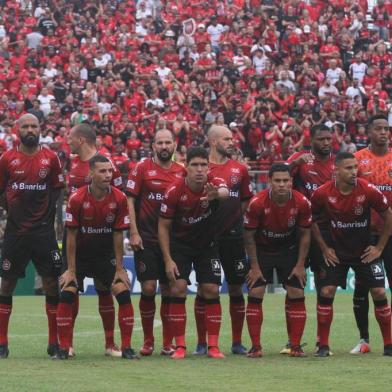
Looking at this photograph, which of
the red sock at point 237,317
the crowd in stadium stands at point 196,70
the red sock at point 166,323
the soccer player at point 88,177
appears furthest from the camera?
the crowd in stadium stands at point 196,70

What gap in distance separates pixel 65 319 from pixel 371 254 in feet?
10.8

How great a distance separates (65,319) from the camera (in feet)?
41.4

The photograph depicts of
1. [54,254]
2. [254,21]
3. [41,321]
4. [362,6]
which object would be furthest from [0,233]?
[362,6]

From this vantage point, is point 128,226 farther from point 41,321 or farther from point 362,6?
point 362,6

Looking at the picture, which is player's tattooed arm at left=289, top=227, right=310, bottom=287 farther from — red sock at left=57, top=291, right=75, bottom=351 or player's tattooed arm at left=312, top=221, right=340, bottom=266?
red sock at left=57, top=291, right=75, bottom=351

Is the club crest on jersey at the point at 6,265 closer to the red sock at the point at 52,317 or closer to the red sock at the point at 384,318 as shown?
the red sock at the point at 52,317

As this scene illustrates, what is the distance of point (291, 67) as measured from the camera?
3475 cm

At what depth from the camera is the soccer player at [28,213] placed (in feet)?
42.9

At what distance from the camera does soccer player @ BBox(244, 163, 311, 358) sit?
1279 cm

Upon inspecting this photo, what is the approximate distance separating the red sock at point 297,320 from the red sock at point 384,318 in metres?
0.81

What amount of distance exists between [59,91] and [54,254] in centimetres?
1890

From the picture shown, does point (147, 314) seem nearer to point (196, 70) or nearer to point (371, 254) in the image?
point (371, 254)

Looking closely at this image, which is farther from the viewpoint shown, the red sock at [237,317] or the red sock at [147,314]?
the red sock at [237,317]

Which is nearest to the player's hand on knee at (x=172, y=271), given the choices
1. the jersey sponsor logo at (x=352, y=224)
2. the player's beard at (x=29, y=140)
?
the jersey sponsor logo at (x=352, y=224)
